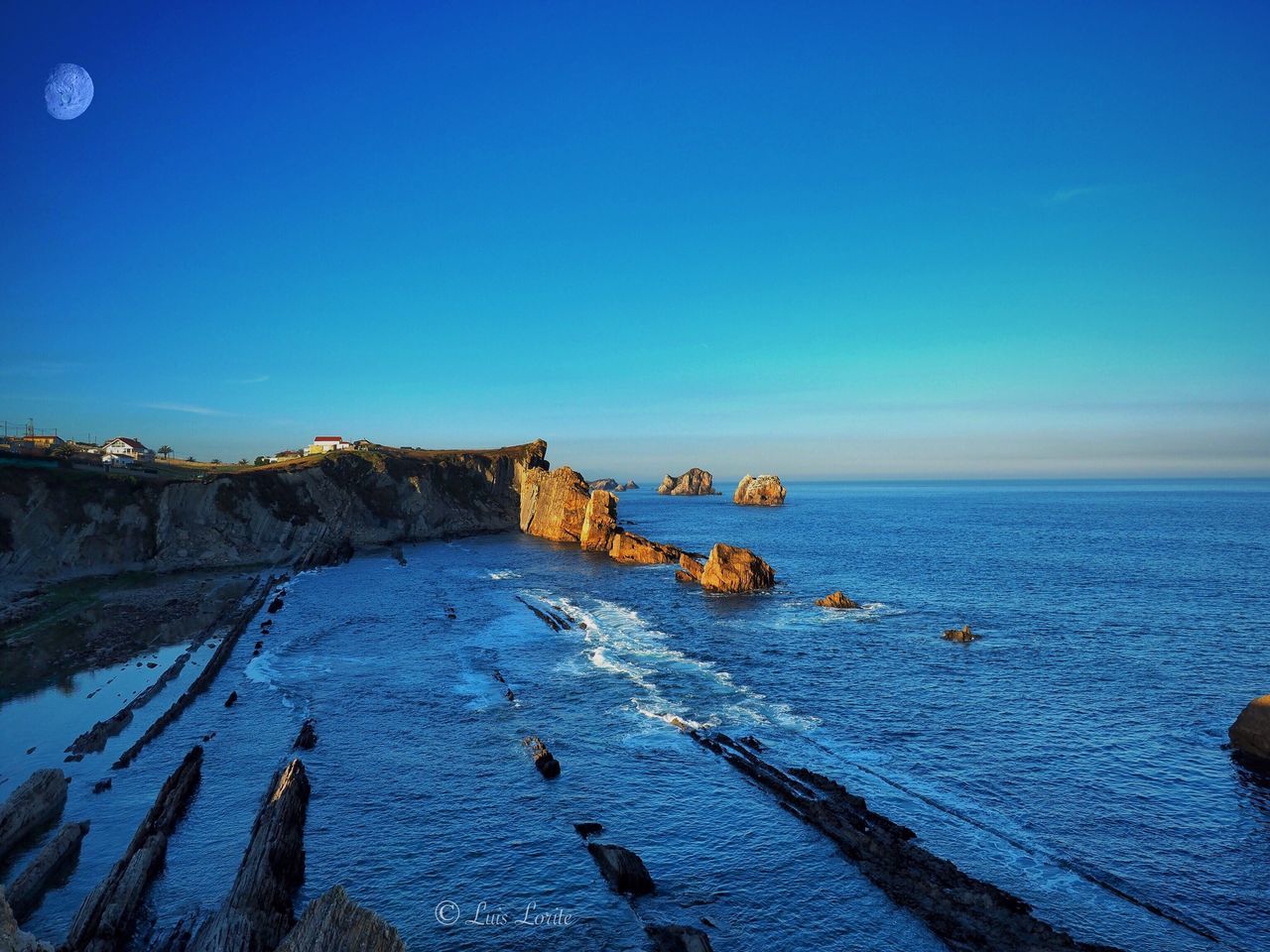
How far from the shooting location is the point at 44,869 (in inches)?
838

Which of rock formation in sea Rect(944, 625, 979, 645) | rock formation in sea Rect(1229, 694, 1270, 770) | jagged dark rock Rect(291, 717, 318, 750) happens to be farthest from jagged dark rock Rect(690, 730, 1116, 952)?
rock formation in sea Rect(944, 625, 979, 645)

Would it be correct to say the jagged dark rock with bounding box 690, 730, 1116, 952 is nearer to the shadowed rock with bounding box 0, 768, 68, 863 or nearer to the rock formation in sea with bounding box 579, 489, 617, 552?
the shadowed rock with bounding box 0, 768, 68, 863

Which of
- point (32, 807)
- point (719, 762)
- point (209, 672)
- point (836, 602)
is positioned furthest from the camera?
point (836, 602)

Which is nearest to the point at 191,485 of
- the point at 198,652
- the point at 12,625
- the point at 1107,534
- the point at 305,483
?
the point at 305,483

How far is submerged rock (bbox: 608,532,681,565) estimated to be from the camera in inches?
3944

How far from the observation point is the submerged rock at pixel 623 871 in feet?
69.4

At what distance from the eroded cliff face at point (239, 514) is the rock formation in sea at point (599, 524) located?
34605 millimetres

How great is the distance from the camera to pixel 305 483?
116 metres

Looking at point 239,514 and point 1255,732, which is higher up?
point 239,514

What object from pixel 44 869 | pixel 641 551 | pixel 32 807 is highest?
pixel 641 551

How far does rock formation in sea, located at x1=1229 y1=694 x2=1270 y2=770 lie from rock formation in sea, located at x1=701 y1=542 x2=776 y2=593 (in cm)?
4578

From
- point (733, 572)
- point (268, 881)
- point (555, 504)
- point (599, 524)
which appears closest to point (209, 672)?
point (268, 881)

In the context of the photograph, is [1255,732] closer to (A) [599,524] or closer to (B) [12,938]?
(B) [12,938]

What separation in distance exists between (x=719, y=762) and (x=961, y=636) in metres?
30.7
